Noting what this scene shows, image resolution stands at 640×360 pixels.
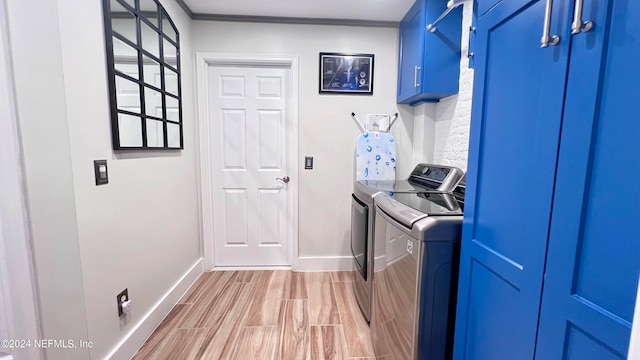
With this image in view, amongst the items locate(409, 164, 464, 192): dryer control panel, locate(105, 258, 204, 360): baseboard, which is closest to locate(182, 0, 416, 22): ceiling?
locate(409, 164, 464, 192): dryer control panel

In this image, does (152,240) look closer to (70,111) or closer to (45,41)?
Result: (70,111)

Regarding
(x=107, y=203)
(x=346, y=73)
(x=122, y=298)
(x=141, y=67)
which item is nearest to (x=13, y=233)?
(x=107, y=203)

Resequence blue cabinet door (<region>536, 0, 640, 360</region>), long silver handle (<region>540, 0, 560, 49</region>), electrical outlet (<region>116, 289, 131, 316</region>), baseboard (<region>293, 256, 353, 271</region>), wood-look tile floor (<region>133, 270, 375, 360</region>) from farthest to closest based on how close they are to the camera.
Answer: baseboard (<region>293, 256, 353, 271</region>)
wood-look tile floor (<region>133, 270, 375, 360</region>)
electrical outlet (<region>116, 289, 131, 316</region>)
long silver handle (<region>540, 0, 560, 49</region>)
blue cabinet door (<region>536, 0, 640, 360</region>)

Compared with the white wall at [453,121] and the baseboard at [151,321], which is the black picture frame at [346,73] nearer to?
the white wall at [453,121]

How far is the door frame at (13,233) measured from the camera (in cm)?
80

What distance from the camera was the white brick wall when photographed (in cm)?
184

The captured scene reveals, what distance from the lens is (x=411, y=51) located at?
82.5 inches

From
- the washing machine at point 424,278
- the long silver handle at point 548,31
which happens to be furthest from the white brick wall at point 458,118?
the long silver handle at point 548,31

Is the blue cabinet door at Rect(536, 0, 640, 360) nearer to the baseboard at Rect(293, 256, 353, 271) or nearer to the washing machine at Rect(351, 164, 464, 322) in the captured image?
the washing machine at Rect(351, 164, 464, 322)

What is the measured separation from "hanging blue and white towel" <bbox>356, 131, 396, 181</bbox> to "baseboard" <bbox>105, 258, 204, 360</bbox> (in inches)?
71.0

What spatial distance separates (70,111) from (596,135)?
179cm

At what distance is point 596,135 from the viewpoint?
21.6 inches

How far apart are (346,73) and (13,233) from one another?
2334 mm

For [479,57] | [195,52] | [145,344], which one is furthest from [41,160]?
[195,52]
